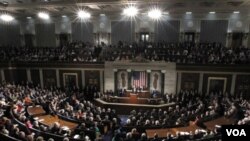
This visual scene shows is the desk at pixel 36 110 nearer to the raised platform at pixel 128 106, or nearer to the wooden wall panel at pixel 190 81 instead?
the raised platform at pixel 128 106

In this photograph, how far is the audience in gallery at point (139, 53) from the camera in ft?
63.5

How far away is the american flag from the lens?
66.1 feet

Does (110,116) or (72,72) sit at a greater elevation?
(72,72)

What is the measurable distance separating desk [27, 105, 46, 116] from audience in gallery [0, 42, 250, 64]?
24.1 feet

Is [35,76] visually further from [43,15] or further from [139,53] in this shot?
[139,53]

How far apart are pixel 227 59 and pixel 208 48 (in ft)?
8.42

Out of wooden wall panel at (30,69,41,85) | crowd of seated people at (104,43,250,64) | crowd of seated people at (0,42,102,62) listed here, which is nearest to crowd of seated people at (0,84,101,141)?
wooden wall panel at (30,69,41,85)

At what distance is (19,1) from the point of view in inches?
778

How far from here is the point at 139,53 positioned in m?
20.8

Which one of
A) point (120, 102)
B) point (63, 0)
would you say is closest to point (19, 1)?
point (63, 0)

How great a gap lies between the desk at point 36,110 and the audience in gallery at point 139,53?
289 inches

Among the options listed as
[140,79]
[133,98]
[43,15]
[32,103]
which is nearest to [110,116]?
[133,98]

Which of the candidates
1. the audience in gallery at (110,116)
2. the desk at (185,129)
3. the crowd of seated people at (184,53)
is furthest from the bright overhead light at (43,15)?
the desk at (185,129)

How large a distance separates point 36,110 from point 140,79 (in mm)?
9621
